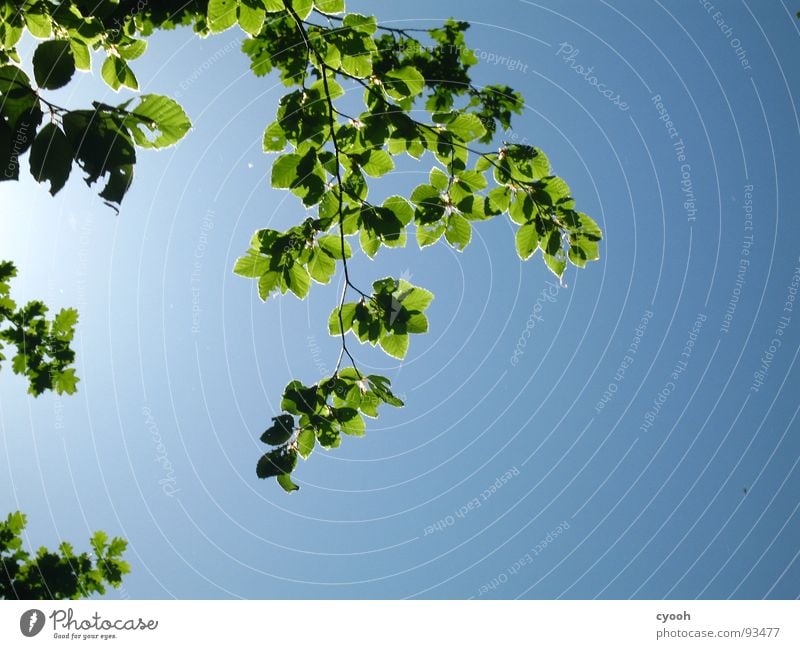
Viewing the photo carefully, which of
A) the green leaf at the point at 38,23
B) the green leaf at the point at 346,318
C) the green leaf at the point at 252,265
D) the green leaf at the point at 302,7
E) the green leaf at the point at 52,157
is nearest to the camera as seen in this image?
the green leaf at the point at 52,157

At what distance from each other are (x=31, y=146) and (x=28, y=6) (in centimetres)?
93

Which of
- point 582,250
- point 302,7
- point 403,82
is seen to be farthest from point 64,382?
point 582,250

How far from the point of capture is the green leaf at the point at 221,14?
2357 mm

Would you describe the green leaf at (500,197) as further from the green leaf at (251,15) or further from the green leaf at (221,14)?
the green leaf at (221,14)

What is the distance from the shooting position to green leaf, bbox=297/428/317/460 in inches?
106

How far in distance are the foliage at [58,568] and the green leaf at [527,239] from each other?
310cm

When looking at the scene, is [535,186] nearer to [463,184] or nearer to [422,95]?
[463,184]

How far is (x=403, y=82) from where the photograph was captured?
2.66m

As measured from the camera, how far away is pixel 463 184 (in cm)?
275

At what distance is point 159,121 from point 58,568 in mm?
3061

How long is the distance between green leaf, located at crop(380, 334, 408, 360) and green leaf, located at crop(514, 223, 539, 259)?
716 mm

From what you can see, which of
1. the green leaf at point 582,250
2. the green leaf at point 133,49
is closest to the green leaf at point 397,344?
the green leaf at point 582,250

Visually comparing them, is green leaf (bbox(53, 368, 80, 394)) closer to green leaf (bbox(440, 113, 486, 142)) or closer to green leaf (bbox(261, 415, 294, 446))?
green leaf (bbox(261, 415, 294, 446))
